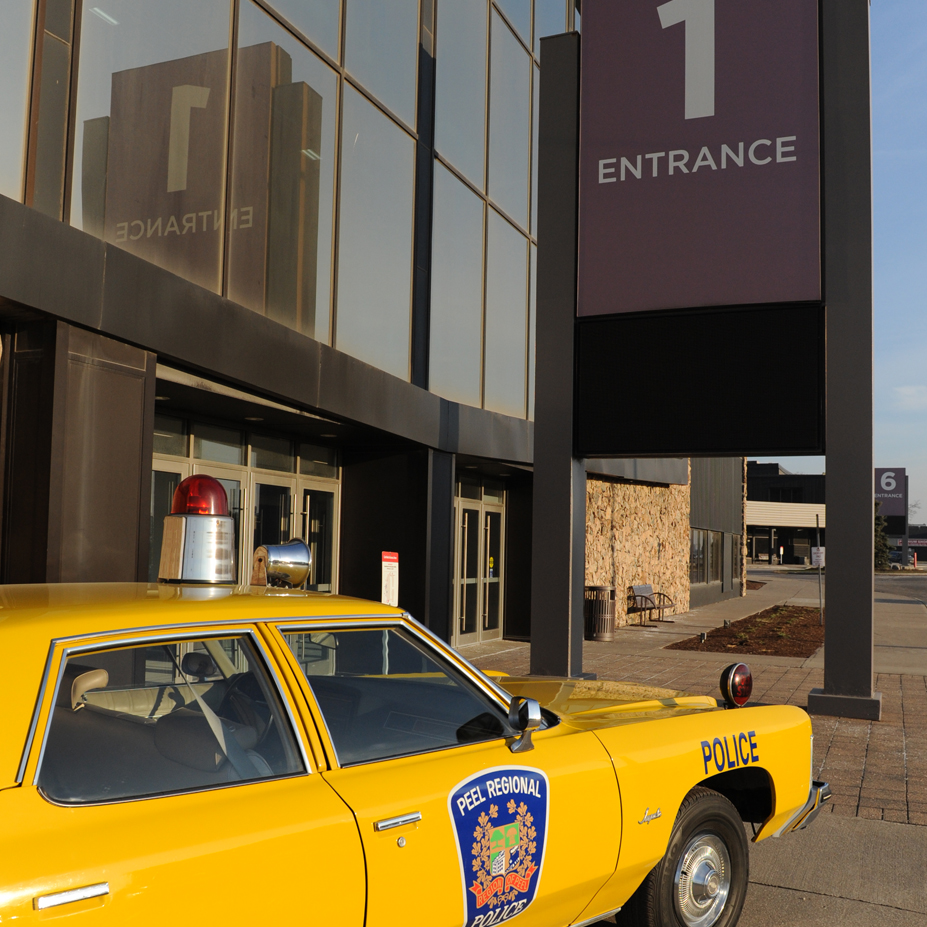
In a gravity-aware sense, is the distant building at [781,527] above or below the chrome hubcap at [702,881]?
above

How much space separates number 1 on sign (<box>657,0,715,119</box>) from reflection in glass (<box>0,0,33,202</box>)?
6.46 metres

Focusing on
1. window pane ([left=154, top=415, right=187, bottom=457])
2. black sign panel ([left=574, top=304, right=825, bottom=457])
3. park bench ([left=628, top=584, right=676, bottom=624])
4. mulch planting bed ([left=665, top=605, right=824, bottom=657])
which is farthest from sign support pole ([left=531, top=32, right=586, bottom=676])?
park bench ([left=628, top=584, right=676, bottom=624])

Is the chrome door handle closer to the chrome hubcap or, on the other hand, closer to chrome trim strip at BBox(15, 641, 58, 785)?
chrome trim strip at BBox(15, 641, 58, 785)

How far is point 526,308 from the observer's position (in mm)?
17047

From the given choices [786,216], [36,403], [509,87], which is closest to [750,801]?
[36,403]

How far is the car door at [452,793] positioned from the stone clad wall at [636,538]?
16.1m

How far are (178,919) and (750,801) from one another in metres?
2.92

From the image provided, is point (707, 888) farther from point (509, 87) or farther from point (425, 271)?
point (509, 87)

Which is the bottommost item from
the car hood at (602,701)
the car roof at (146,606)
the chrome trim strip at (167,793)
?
the car hood at (602,701)

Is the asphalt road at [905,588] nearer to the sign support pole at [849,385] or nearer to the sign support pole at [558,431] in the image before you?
the sign support pole at [849,385]

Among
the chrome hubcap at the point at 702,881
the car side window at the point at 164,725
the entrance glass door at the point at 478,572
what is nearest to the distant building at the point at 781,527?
the entrance glass door at the point at 478,572

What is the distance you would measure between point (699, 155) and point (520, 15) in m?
8.46

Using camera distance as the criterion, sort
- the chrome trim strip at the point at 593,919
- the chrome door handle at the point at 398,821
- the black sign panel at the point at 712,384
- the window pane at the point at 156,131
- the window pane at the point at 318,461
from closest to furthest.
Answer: the chrome door handle at the point at 398,821 → the chrome trim strip at the point at 593,919 → the window pane at the point at 156,131 → the black sign panel at the point at 712,384 → the window pane at the point at 318,461

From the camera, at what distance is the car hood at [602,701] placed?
3.81m
